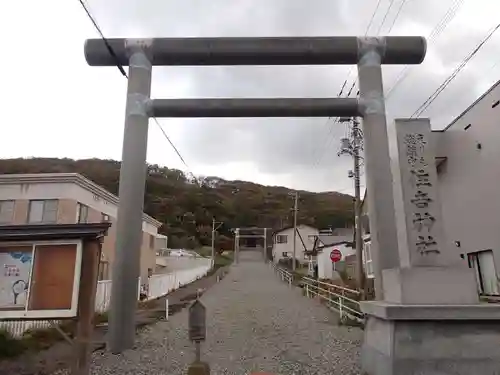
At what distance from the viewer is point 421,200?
646 cm

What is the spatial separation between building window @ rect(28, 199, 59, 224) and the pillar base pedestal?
1688 cm

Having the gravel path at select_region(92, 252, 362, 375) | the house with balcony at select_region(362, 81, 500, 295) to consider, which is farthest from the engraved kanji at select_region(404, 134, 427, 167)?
the house with balcony at select_region(362, 81, 500, 295)

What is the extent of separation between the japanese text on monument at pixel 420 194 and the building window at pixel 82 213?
641 inches

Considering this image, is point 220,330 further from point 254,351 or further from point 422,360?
point 422,360

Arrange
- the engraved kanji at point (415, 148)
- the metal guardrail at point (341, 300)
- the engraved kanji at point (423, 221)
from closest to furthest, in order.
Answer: the engraved kanji at point (423, 221), the engraved kanji at point (415, 148), the metal guardrail at point (341, 300)

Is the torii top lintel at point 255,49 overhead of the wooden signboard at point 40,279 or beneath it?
overhead

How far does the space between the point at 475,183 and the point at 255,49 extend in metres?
7.97

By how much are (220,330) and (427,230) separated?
6342mm

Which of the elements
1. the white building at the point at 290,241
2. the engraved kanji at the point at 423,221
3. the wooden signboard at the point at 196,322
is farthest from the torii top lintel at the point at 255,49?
the white building at the point at 290,241

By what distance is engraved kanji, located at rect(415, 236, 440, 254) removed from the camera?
6277mm

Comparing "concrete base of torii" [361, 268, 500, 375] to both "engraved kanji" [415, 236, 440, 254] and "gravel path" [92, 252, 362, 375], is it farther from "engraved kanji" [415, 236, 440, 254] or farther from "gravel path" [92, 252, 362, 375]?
"gravel path" [92, 252, 362, 375]

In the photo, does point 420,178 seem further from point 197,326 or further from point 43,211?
point 43,211

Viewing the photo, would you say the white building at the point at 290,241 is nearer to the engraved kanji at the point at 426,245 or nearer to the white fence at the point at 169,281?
the white fence at the point at 169,281

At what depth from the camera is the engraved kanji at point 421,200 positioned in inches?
254
